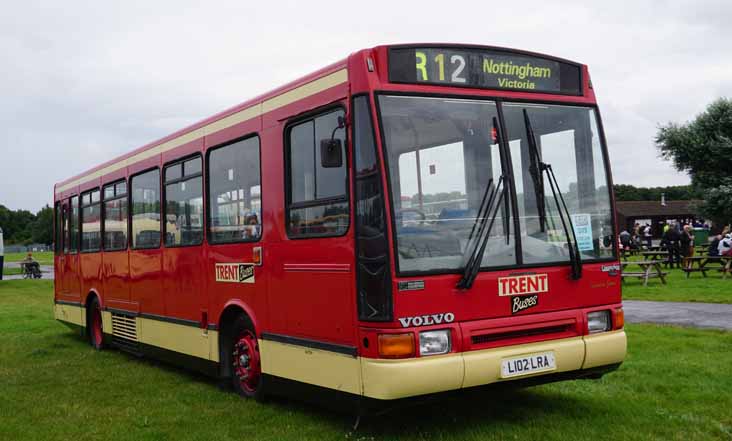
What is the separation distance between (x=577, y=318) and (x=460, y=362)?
128 centimetres

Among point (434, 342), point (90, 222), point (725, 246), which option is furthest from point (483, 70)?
point (725, 246)

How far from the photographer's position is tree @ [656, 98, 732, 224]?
40.2m

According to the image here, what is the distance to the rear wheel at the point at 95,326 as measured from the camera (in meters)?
13.3

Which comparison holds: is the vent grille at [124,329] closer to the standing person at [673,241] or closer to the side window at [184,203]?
the side window at [184,203]

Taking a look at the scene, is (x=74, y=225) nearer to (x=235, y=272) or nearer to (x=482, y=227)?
(x=235, y=272)

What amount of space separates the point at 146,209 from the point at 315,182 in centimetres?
492

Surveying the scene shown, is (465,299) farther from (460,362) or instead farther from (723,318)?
(723,318)

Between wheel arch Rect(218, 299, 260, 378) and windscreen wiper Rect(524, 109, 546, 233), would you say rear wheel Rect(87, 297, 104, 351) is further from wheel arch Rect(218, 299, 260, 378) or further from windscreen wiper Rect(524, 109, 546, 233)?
windscreen wiper Rect(524, 109, 546, 233)

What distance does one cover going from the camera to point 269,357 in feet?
25.1

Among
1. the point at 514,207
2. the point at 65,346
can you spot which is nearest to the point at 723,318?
the point at 514,207

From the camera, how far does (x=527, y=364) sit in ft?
21.0

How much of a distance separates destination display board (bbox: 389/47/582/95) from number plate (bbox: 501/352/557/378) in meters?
2.19

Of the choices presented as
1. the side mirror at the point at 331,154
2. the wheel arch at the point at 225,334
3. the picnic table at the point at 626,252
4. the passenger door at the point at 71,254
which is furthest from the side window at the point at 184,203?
the picnic table at the point at 626,252

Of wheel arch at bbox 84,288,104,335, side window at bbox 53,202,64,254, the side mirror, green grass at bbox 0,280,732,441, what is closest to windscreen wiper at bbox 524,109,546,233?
green grass at bbox 0,280,732,441
